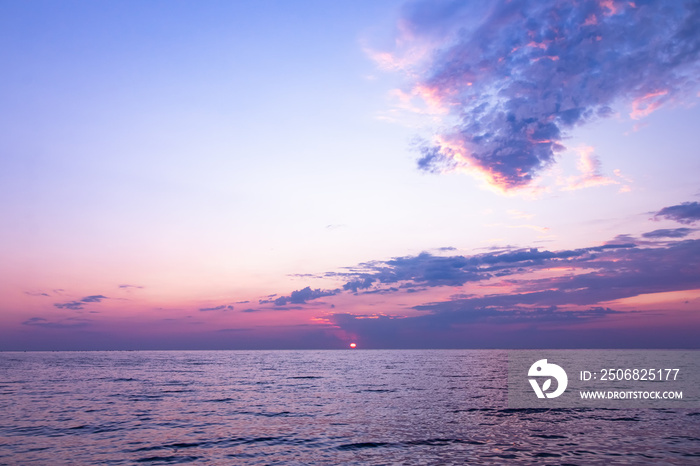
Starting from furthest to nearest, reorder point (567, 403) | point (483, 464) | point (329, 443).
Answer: point (567, 403) → point (329, 443) → point (483, 464)

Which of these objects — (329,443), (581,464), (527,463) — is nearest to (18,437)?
(329,443)

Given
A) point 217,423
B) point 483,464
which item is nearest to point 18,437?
point 217,423

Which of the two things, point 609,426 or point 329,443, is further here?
point 609,426

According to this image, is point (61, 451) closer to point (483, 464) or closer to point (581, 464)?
point (483, 464)

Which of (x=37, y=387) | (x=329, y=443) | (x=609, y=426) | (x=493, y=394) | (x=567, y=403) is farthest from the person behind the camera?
(x=37, y=387)

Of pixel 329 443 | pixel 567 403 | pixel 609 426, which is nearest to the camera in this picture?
pixel 329 443

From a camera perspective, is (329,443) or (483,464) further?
(329,443)

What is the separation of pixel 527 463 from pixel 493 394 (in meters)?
35.8

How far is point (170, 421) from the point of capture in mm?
37750

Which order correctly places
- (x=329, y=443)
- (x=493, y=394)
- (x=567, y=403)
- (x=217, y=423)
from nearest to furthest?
(x=329, y=443) < (x=217, y=423) < (x=567, y=403) < (x=493, y=394)

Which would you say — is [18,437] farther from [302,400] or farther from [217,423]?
[302,400]

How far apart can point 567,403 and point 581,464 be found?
28.7 meters

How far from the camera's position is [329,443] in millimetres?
29156

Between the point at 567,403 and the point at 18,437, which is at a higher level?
the point at 18,437
